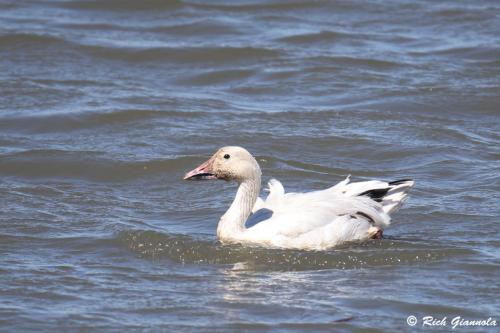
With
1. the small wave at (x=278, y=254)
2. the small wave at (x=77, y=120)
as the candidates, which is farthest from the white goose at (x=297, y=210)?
the small wave at (x=77, y=120)

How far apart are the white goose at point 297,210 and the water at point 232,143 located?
0.17 metres

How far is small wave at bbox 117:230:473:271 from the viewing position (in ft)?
33.7

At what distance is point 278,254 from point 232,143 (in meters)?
4.09

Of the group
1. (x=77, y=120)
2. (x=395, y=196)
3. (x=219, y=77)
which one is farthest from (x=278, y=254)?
(x=219, y=77)

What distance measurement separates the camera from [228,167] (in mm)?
10922

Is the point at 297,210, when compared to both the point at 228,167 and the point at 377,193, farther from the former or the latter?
the point at 377,193

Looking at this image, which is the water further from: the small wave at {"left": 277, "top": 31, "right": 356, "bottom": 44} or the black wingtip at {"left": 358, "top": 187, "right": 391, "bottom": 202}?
the black wingtip at {"left": 358, "top": 187, "right": 391, "bottom": 202}

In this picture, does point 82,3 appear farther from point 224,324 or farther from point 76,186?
point 224,324

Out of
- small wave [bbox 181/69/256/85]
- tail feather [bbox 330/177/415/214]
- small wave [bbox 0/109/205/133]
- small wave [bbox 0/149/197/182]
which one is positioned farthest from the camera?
small wave [bbox 181/69/256/85]

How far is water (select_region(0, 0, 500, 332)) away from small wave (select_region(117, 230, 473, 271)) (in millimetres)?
28

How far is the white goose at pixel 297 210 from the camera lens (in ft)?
34.9

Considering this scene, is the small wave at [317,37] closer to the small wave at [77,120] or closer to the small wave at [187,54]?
the small wave at [187,54]

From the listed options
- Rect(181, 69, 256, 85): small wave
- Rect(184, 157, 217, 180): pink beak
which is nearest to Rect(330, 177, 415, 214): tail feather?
Rect(184, 157, 217, 180): pink beak

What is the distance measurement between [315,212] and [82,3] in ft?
40.1
